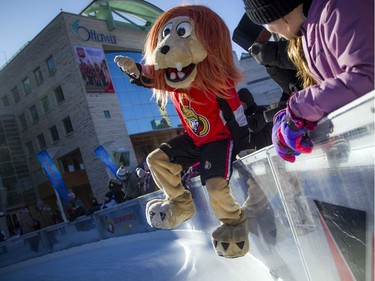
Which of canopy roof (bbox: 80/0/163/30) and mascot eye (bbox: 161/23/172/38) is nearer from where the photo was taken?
mascot eye (bbox: 161/23/172/38)

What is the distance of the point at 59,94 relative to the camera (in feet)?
74.8

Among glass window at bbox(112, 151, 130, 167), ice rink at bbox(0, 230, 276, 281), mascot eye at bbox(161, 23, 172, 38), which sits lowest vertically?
ice rink at bbox(0, 230, 276, 281)

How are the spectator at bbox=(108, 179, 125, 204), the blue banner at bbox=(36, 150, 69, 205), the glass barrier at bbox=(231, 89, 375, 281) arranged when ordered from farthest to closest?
the blue banner at bbox=(36, 150, 69, 205)
the spectator at bbox=(108, 179, 125, 204)
the glass barrier at bbox=(231, 89, 375, 281)

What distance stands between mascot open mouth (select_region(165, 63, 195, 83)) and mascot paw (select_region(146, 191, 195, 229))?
0.86m

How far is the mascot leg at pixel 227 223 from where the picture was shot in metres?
2.08

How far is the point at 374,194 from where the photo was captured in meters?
0.84

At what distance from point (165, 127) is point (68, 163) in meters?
6.81

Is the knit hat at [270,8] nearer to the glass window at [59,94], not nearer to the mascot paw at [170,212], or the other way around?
the mascot paw at [170,212]

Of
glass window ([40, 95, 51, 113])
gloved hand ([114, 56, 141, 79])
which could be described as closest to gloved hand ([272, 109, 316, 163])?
gloved hand ([114, 56, 141, 79])

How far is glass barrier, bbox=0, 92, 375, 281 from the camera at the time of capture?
0.86m

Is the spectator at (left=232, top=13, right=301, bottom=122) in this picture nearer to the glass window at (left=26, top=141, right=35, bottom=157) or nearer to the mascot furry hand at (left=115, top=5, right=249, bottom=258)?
the mascot furry hand at (left=115, top=5, right=249, bottom=258)

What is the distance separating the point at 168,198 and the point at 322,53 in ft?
5.67

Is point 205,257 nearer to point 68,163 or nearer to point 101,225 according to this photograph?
point 101,225

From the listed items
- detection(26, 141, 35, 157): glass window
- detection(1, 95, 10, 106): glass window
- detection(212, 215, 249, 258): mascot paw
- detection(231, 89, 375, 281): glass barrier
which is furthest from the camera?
detection(1, 95, 10, 106): glass window
